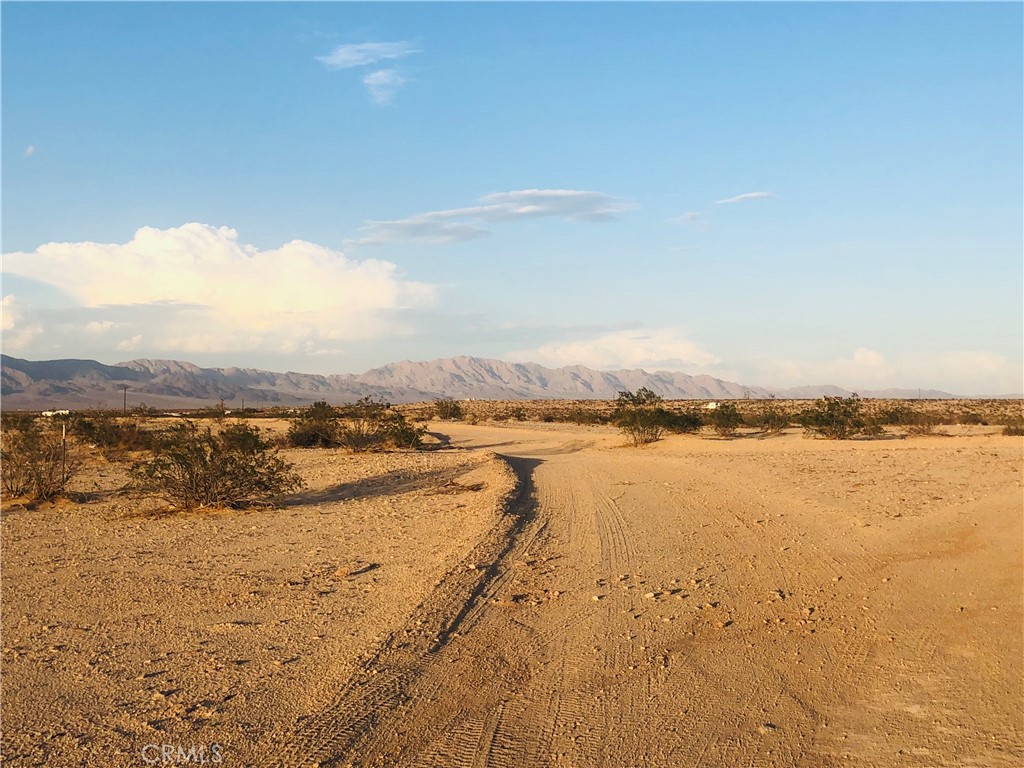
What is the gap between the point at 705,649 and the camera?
7570mm

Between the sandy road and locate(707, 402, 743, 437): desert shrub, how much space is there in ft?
84.7

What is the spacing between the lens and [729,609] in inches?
350

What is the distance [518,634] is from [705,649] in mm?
1733

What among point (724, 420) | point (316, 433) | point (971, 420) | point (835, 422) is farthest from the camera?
point (971, 420)

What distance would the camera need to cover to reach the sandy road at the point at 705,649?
5.63 metres

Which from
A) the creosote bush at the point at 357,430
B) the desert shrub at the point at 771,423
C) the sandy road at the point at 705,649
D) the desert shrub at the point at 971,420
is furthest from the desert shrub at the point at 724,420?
the sandy road at the point at 705,649

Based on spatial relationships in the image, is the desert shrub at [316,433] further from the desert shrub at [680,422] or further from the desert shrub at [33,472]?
the desert shrub at [680,422]

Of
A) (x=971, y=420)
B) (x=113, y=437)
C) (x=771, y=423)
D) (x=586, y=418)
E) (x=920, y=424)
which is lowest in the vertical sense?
(x=113, y=437)

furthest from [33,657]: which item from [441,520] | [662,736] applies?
[441,520]

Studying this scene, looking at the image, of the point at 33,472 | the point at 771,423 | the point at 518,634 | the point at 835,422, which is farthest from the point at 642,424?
the point at 518,634

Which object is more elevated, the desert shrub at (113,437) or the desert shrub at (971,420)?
the desert shrub at (971,420)

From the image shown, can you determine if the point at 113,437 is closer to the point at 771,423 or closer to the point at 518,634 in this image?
the point at 518,634

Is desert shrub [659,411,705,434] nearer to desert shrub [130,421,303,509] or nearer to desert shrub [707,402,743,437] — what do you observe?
desert shrub [707,402,743,437]

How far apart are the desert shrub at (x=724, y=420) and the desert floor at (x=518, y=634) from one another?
24.9 meters
